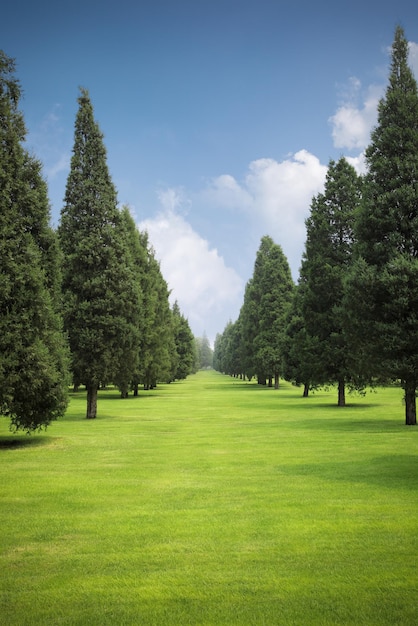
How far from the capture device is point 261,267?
69.0 meters

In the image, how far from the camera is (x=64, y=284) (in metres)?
26.6

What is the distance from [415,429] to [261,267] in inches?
1994

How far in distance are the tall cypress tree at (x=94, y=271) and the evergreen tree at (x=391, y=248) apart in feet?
37.2

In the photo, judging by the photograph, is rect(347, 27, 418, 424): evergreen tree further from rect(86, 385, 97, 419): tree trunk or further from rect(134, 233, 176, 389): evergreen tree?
rect(134, 233, 176, 389): evergreen tree

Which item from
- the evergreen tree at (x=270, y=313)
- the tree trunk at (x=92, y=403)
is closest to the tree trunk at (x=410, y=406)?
the tree trunk at (x=92, y=403)

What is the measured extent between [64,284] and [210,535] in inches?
833

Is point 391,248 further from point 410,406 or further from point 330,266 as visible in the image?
point 330,266

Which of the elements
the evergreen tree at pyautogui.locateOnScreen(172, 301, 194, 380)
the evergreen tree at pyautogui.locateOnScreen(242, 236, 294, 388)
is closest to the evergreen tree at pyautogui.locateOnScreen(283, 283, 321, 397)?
the evergreen tree at pyautogui.locateOnScreen(242, 236, 294, 388)

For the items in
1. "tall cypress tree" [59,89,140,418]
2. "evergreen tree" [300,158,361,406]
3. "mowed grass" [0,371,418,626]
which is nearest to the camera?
"mowed grass" [0,371,418,626]

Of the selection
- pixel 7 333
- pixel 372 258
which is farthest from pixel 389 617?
pixel 372 258

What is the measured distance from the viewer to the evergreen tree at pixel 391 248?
19766 millimetres

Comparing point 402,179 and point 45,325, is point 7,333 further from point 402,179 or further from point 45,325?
point 402,179

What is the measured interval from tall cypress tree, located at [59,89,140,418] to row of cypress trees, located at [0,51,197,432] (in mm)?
52

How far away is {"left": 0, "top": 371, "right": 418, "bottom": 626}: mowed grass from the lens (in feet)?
17.2
